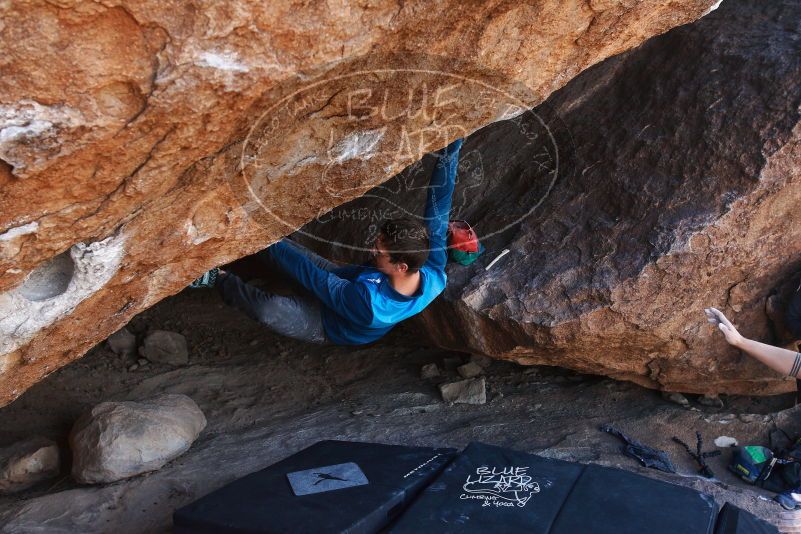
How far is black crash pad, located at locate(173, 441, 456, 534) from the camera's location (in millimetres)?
2213

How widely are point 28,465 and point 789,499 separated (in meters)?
3.11

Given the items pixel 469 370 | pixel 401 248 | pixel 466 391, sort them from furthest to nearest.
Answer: pixel 469 370
pixel 466 391
pixel 401 248

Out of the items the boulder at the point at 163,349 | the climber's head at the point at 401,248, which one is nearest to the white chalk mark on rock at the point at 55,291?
the climber's head at the point at 401,248

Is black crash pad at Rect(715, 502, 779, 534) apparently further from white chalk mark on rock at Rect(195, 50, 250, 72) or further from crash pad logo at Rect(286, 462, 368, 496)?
white chalk mark on rock at Rect(195, 50, 250, 72)

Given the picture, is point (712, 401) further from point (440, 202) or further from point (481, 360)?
point (440, 202)

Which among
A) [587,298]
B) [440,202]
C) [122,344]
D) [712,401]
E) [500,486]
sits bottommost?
[712,401]

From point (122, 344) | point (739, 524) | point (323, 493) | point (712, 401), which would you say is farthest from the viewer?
point (122, 344)

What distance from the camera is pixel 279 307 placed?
10.0ft

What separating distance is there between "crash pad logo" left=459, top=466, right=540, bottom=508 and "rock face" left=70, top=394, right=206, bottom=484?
1.39 meters

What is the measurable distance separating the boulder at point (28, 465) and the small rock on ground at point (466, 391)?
182 centimetres

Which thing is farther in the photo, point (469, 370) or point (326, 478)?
point (469, 370)

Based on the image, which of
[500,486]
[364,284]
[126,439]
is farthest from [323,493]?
[126,439]

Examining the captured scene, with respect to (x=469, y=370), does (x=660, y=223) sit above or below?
above

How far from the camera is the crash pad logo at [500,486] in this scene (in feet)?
7.70
